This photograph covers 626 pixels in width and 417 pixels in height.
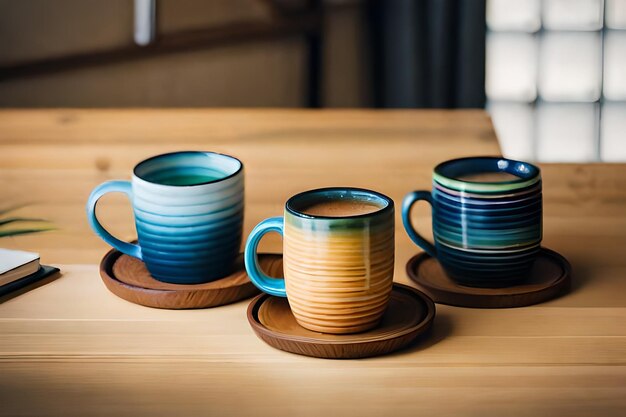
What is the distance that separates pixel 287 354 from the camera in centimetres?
74

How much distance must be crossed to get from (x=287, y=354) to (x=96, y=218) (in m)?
0.27

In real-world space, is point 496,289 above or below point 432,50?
below

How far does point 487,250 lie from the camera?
0.84 m

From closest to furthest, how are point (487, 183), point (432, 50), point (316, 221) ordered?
point (316, 221) < point (487, 183) < point (432, 50)

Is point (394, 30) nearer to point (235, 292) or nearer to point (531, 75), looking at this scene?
point (531, 75)

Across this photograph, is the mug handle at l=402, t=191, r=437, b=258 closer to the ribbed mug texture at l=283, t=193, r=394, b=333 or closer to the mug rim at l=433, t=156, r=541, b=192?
the mug rim at l=433, t=156, r=541, b=192

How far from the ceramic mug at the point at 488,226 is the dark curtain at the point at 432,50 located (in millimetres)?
1613

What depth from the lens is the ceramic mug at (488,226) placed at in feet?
2.71

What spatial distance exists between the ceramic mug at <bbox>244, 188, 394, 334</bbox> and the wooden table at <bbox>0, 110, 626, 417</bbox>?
0.04 m

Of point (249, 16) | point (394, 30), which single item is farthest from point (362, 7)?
point (249, 16)

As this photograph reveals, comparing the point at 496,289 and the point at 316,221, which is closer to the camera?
the point at 316,221

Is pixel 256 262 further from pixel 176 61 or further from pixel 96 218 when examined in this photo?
pixel 176 61

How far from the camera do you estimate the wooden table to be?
669mm

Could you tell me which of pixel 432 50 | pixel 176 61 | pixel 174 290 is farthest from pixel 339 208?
pixel 176 61
